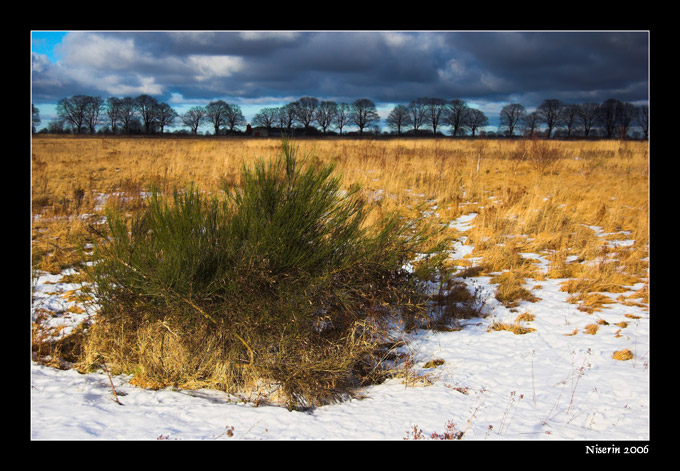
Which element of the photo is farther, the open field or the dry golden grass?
the dry golden grass

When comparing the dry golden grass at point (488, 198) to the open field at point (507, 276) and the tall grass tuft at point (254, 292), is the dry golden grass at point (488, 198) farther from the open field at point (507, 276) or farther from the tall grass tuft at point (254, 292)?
the tall grass tuft at point (254, 292)

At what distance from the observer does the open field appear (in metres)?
3.40

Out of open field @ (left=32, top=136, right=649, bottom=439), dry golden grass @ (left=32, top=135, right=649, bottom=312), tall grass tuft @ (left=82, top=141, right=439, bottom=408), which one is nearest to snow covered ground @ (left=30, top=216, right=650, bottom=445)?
open field @ (left=32, top=136, right=649, bottom=439)

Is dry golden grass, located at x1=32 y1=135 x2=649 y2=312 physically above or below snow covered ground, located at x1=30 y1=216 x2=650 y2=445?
above

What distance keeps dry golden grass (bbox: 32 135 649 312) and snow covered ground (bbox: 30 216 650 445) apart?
143 cm

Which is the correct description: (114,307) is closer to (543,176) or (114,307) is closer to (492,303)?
(492,303)

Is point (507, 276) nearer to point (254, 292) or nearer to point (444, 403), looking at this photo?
point (444, 403)

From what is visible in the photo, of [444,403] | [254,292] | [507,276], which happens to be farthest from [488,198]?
[254,292]

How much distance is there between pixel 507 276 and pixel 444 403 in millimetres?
3363

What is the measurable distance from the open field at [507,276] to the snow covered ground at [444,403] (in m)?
0.02

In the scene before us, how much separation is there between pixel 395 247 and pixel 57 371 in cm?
331

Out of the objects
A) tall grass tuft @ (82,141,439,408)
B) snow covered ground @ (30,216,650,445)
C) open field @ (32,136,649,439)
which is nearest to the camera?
snow covered ground @ (30,216,650,445)

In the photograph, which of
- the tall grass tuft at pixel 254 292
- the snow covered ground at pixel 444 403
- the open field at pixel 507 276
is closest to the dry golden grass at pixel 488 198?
the open field at pixel 507 276

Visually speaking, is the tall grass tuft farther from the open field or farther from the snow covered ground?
the open field
